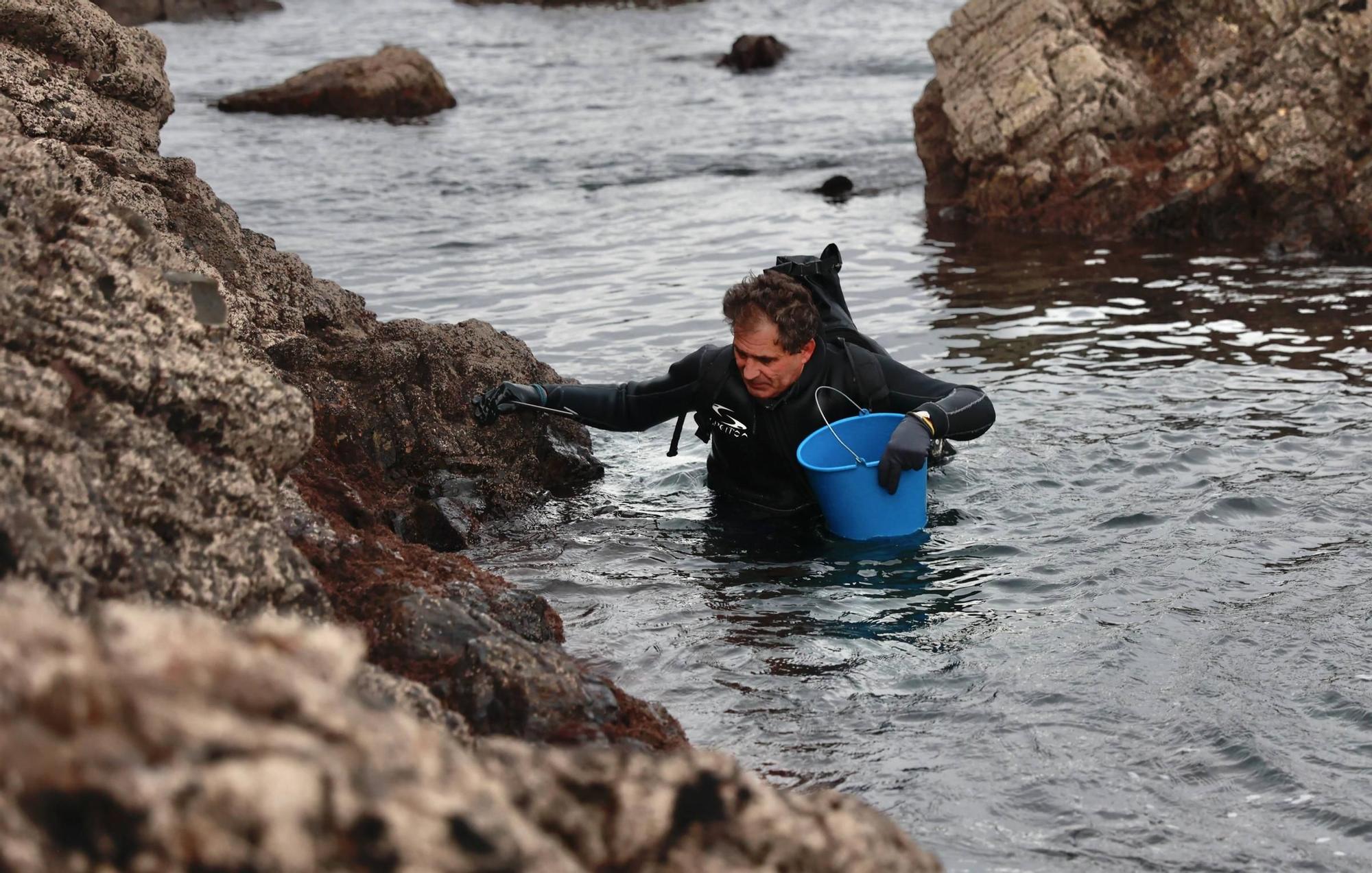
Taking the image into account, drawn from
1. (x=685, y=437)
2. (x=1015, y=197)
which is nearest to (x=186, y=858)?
Result: (x=685, y=437)

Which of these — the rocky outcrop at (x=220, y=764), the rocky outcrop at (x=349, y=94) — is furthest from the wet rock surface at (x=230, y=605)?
the rocky outcrop at (x=349, y=94)

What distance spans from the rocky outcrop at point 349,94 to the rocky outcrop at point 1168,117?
32.1ft

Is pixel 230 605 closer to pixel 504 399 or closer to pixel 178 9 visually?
pixel 504 399

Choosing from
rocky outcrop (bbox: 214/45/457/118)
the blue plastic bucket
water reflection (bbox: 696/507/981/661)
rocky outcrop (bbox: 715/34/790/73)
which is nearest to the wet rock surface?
water reflection (bbox: 696/507/981/661)

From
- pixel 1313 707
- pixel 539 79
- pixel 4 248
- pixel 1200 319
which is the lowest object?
pixel 1313 707

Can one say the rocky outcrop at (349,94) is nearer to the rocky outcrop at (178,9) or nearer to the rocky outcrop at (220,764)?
the rocky outcrop at (178,9)

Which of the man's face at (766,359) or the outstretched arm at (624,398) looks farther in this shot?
the outstretched arm at (624,398)

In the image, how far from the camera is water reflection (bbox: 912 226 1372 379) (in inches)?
364

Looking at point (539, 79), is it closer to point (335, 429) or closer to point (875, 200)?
point (875, 200)

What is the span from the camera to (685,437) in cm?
847

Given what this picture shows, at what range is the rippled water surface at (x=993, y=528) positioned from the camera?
14.0 ft

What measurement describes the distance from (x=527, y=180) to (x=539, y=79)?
9.25 metres

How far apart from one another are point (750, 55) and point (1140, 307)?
55.7 ft

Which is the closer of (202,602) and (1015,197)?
(202,602)
